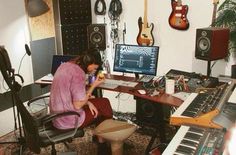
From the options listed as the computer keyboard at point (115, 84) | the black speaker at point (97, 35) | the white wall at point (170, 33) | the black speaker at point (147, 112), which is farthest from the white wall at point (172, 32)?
the computer keyboard at point (115, 84)

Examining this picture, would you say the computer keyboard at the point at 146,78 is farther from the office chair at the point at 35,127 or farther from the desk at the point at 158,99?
the office chair at the point at 35,127

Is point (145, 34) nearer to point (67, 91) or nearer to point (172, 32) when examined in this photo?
point (172, 32)

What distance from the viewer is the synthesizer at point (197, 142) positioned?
1.43 metres

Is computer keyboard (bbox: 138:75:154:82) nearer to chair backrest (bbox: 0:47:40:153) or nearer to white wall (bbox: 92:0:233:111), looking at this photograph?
white wall (bbox: 92:0:233:111)

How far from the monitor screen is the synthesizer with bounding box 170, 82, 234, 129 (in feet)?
3.62

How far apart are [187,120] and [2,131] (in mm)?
2856

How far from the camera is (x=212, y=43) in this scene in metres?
2.98

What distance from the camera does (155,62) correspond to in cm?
323

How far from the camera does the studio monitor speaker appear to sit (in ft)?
9.75

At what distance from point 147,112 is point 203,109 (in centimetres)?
181

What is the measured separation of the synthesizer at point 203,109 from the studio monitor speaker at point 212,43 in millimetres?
928

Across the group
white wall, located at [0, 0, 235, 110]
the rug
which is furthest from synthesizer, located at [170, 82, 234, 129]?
white wall, located at [0, 0, 235, 110]

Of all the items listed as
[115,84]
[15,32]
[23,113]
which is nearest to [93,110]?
[115,84]

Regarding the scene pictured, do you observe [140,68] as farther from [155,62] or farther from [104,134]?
[104,134]
